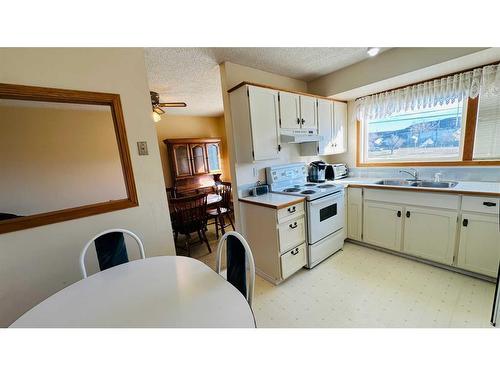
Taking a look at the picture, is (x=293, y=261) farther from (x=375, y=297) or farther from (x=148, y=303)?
(x=148, y=303)

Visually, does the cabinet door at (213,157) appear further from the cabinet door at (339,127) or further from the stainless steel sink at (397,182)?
the stainless steel sink at (397,182)

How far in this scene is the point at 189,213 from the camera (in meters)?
2.70

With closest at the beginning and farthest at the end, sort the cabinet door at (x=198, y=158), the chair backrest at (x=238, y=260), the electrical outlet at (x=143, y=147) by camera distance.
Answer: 1. the chair backrest at (x=238, y=260)
2. the electrical outlet at (x=143, y=147)
3. the cabinet door at (x=198, y=158)

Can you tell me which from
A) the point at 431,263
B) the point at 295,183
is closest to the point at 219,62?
the point at 295,183

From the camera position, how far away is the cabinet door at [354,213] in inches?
99.3

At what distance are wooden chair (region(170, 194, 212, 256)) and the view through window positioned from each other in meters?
2.62

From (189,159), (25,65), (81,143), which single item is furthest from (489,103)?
(81,143)

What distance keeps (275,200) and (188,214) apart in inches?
51.6

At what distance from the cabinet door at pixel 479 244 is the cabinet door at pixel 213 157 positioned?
13.6 feet

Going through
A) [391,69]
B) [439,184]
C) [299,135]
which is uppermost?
[391,69]

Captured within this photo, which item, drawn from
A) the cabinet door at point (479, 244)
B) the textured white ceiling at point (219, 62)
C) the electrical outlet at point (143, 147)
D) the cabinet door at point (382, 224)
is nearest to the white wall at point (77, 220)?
the electrical outlet at point (143, 147)

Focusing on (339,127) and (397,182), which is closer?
(397,182)

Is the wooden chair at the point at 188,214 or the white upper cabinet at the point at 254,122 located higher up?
the white upper cabinet at the point at 254,122

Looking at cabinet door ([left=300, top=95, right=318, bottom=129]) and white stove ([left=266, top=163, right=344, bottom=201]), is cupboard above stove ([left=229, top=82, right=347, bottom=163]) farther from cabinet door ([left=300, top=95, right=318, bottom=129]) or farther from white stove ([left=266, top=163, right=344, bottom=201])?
white stove ([left=266, top=163, right=344, bottom=201])
